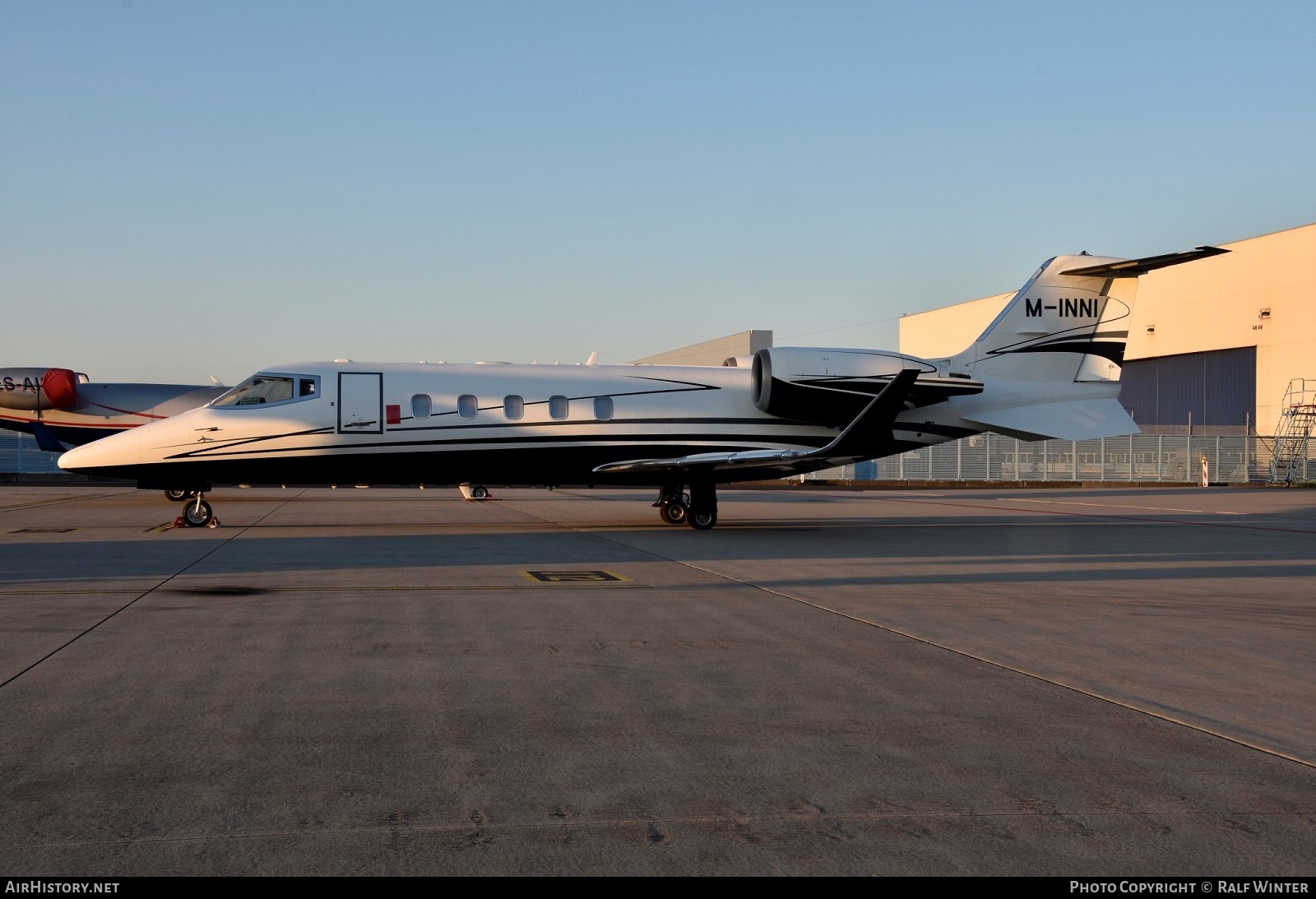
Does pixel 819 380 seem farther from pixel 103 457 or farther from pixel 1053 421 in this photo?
pixel 103 457

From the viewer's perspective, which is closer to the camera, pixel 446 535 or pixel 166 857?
pixel 166 857

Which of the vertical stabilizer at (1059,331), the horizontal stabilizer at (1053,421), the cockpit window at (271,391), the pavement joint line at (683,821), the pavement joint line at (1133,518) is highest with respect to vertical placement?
the vertical stabilizer at (1059,331)

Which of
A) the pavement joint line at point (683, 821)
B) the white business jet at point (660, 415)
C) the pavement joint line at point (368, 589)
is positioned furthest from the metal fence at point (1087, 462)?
the pavement joint line at point (683, 821)

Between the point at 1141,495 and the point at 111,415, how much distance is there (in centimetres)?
3351

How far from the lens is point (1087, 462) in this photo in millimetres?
51781

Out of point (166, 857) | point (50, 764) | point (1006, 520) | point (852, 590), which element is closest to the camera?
point (166, 857)

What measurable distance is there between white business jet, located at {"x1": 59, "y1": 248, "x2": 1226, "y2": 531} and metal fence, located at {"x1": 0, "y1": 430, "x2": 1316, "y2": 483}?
26922 mm

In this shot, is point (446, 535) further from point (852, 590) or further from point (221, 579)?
point (852, 590)

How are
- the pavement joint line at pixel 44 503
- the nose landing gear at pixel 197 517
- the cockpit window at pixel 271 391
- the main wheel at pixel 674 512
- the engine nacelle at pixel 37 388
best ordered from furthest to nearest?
the engine nacelle at pixel 37 388 < the pavement joint line at pixel 44 503 < the main wheel at pixel 674 512 < the nose landing gear at pixel 197 517 < the cockpit window at pixel 271 391

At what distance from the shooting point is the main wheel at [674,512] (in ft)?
74.7

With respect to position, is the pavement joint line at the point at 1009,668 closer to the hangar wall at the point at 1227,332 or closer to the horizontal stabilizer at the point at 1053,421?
the horizontal stabilizer at the point at 1053,421

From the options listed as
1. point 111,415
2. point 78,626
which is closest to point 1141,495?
point 111,415

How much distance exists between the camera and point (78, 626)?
9.07 m

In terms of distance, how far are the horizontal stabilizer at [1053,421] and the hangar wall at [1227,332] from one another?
35.6 metres
